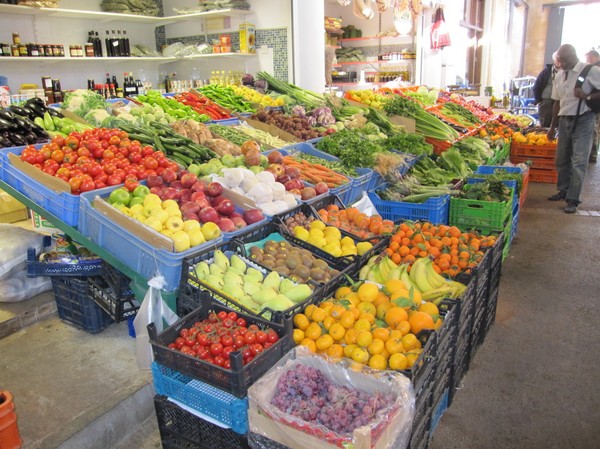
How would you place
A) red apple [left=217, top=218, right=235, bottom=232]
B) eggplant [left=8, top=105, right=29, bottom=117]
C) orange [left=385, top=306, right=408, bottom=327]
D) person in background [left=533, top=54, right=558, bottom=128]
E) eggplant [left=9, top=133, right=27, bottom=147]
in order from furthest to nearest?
person in background [left=533, top=54, right=558, bottom=128] < eggplant [left=8, top=105, right=29, bottom=117] < eggplant [left=9, top=133, right=27, bottom=147] < red apple [left=217, top=218, right=235, bottom=232] < orange [left=385, top=306, right=408, bottom=327]

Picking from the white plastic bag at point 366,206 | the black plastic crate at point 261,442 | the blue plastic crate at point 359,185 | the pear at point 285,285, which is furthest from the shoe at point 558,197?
the black plastic crate at point 261,442

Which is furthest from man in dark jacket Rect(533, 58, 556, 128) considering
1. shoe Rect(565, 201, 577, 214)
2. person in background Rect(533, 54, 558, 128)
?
shoe Rect(565, 201, 577, 214)

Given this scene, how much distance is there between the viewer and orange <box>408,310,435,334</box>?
2158 mm

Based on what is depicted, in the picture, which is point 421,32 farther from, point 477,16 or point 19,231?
point 19,231

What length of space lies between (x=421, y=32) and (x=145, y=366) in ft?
30.4

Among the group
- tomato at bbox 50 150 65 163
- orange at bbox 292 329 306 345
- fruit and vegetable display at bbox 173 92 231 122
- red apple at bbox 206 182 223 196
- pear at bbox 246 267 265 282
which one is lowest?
orange at bbox 292 329 306 345

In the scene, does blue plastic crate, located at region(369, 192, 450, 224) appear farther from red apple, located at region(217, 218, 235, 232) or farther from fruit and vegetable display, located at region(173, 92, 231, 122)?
fruit and vegetable display, located at region(173, 92, 231, 122)

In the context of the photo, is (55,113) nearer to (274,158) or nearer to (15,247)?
(15,247)

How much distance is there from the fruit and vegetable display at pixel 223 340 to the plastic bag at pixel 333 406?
0.36 feet

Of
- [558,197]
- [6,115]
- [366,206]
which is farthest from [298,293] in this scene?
[558,197]

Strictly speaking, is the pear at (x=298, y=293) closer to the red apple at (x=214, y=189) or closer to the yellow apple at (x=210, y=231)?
the yellow apple at (x=210, y=231)

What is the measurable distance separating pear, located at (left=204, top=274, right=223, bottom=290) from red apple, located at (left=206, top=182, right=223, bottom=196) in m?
0.86

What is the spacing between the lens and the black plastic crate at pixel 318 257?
2497 mm

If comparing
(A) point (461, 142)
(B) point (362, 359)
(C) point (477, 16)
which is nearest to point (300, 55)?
(A) point (461, 142)
